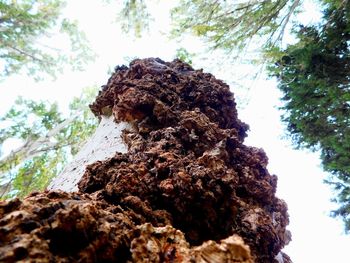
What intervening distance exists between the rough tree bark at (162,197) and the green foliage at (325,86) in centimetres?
324

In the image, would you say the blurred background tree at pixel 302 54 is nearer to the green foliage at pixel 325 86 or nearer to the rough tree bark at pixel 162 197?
the green foliage at pixel 325 86

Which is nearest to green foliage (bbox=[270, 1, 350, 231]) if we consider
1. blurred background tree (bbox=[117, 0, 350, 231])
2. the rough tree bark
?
blurred background tree (bbox=[117, 0, 350, 231])

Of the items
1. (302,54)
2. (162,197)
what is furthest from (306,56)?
(162,197)

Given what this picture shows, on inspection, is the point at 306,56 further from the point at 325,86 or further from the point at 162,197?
the point at 162,197

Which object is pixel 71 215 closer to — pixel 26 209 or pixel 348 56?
pixel 26 209

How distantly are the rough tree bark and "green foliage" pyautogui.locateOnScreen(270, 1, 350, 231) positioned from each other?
10.6ft

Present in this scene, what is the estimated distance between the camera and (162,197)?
1.56 metres

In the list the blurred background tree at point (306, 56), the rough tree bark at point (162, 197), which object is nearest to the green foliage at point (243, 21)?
the blurred background tree at point (306, 56)

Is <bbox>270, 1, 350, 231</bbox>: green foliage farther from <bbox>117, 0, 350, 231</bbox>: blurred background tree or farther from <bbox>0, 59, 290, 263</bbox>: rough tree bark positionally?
<bbox>0, 59, 290, 263</bbox>: rough tree bark

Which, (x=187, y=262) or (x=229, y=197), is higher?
(x=229, y=197)

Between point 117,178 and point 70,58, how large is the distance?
14.4 metres

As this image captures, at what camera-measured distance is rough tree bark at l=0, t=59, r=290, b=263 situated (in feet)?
3.03

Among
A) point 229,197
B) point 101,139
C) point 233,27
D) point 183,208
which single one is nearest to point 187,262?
point 183,208

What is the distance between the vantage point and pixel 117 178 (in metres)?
1.52
